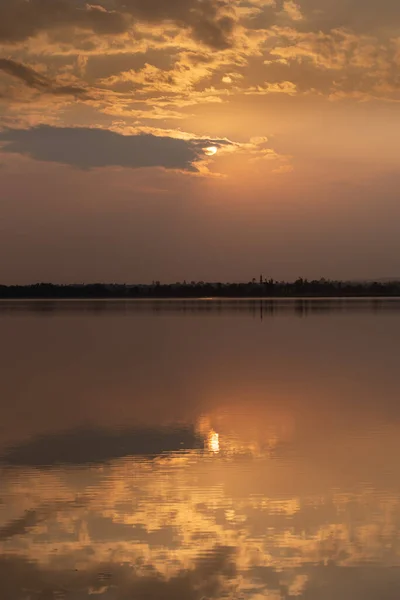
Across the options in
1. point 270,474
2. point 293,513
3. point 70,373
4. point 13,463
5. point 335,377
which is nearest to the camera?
point 293,513

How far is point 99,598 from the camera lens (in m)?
7.87

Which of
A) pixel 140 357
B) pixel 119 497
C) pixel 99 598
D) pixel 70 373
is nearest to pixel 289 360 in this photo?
pixel 140 357

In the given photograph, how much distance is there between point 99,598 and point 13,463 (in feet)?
19.7

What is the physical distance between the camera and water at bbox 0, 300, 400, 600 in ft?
→ 27.6

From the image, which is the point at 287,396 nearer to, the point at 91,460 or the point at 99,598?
the point at 91,460

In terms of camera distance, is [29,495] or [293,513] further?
[29,495]

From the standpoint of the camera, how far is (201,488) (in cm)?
1160

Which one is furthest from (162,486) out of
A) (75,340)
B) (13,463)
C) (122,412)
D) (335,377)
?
(75,340)

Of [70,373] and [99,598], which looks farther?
[70,373]

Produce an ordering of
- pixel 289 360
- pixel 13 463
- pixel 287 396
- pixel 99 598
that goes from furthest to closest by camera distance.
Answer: pixel 289 360 < pixel 287 396 < pixel 13 463 < pixel 99 598

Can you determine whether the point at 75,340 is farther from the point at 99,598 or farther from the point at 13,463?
the point at 99,598

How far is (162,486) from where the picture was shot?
11.8m

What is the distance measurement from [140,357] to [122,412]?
14.2m

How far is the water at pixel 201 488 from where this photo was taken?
8398mm
